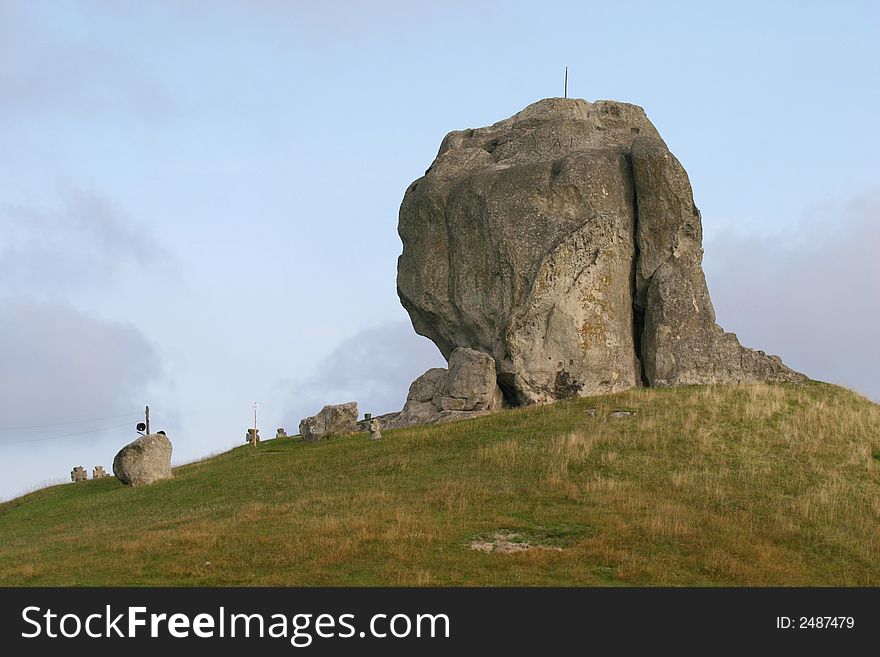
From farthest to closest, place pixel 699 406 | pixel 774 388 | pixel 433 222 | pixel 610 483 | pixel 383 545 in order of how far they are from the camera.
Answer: pixel 433 222 → pixel 774 388 → pixel 699 406 → pixel 610 483 → pixel 383 545

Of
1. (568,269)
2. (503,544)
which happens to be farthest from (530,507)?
(568,269)

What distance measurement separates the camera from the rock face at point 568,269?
4169 centimetres

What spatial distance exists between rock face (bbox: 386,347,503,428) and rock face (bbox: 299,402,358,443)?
1543 mm

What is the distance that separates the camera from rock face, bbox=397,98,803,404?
41.7 meters

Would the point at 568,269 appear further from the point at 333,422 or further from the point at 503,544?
the point at 503,544

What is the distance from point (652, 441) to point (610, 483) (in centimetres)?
451

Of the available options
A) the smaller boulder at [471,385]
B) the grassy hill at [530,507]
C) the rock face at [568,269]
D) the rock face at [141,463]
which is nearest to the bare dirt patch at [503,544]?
the grassy hill at [530,507]

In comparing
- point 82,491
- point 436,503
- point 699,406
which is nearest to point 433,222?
point 699,406

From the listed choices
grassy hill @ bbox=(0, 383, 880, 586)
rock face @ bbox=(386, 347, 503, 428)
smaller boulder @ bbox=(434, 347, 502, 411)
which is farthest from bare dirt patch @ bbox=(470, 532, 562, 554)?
smaller boulder @ bbox=(434, 347, 502, 411)

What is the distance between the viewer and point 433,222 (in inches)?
1793

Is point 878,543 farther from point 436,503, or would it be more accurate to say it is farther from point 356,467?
point 356,467

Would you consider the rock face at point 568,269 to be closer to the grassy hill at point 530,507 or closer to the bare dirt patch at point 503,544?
the grassy hill at point 530,507

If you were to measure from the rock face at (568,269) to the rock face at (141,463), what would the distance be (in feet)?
29.9

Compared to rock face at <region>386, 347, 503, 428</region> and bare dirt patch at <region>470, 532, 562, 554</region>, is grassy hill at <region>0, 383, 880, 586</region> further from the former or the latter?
rock face at <region>386, 347, 503, 428</region>
